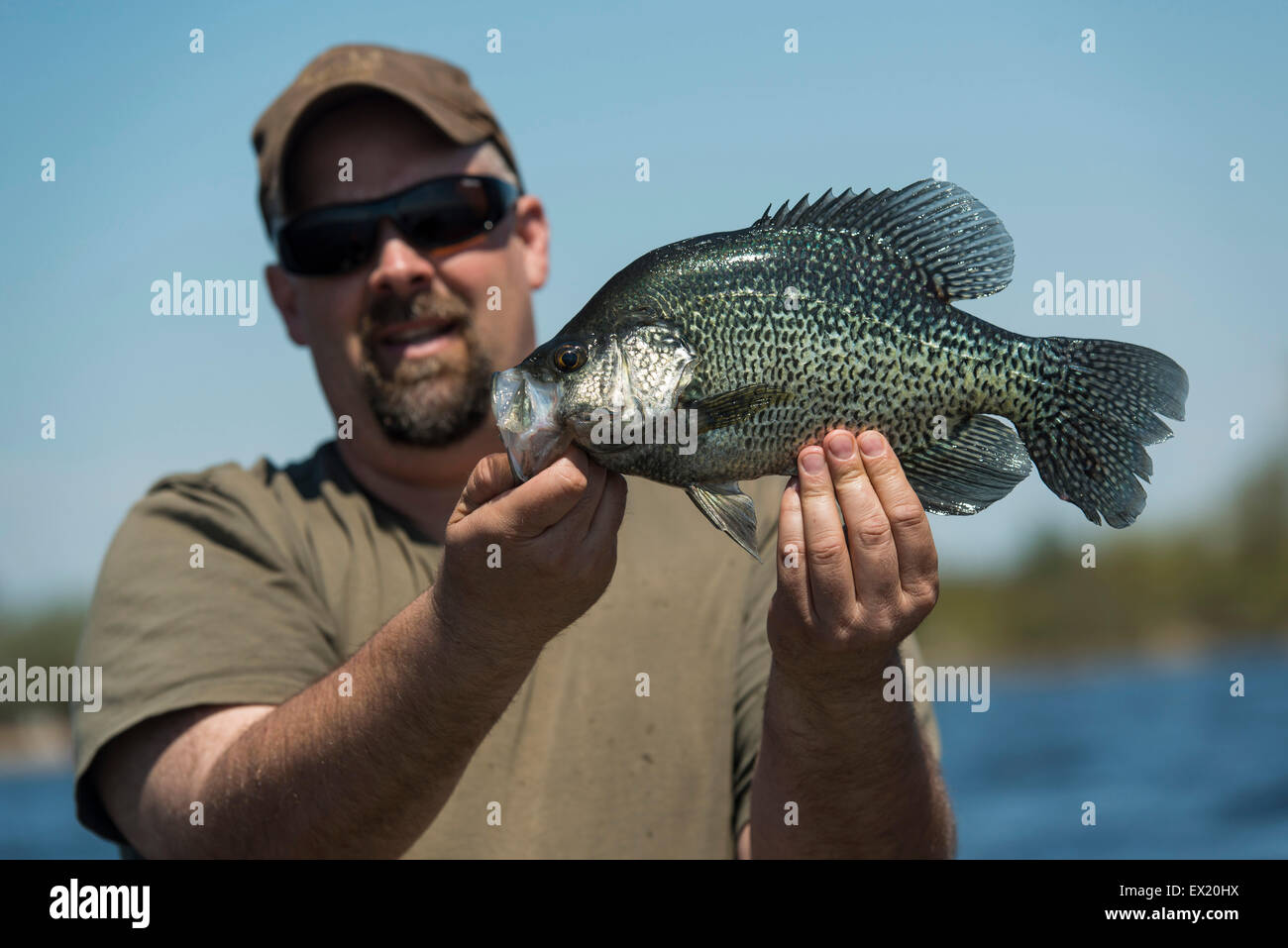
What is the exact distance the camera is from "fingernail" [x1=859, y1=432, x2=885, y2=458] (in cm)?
299

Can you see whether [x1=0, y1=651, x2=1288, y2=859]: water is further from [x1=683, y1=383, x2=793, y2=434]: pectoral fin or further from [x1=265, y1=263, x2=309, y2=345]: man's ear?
[x1=683, y1=383, x2=793, y2=434]: pectoral fin

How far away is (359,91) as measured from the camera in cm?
541

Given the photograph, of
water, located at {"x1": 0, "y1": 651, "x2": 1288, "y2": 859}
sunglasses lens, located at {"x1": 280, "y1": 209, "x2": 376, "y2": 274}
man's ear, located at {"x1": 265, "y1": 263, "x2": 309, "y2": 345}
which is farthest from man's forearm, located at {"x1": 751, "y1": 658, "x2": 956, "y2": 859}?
water, located at {"x1": 0, "y1": 651, "x2": 1288, "y2": 859}

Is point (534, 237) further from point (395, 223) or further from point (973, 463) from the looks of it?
point (973, 463)

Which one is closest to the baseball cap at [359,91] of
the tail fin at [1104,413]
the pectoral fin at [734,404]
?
the pectoral fin at [734,404]

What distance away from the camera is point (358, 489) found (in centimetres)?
531

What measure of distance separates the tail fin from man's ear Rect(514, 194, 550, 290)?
11.1 feet

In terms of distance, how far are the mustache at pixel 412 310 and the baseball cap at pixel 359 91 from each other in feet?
2.51

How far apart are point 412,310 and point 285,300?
1281mm

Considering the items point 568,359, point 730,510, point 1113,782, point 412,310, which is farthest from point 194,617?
point 1113,782

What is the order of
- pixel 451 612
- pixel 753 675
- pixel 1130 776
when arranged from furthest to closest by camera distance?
1. pixel 1130 776
2. pixel 753 675
3. pixel 451 612

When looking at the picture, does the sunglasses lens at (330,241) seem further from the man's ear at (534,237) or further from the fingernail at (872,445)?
the fingernail at (872,445)

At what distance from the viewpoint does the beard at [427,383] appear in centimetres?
500
